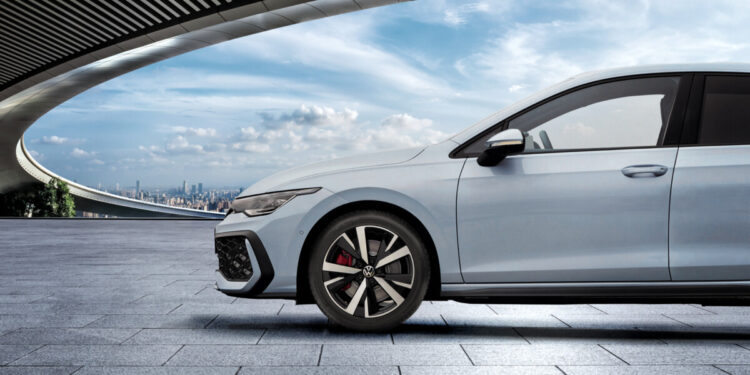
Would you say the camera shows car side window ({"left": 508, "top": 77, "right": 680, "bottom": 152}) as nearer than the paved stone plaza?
No

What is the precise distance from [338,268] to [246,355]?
810 millimetres

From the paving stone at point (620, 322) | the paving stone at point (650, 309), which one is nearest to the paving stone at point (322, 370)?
the paving stone at point (620, 322)

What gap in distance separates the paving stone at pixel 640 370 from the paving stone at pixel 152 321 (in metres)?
2.60

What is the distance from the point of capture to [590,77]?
14.4 ft

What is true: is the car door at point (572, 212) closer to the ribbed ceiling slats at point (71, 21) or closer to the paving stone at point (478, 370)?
the paving stone at point (478, 370)

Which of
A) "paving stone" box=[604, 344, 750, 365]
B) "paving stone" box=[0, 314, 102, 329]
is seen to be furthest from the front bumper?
"paving stone" box=[604, 344, 750, 365]

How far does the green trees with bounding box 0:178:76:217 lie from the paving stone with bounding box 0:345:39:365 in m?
48.2

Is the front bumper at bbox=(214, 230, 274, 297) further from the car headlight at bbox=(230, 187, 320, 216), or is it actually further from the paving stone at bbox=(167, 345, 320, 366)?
the paving stone at bbox=(167, 345, 320, 366)

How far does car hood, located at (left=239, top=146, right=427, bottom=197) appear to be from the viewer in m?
4.38

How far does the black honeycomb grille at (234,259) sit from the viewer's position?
4.41 metres

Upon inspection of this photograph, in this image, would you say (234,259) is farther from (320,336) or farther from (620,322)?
(620,322)

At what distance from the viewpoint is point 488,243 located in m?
4.14

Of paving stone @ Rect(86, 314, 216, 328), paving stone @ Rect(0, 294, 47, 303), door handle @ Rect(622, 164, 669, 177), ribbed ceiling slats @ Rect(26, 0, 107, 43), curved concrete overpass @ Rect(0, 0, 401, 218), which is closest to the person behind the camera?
door handle @ Rect(622, 164, 669, 177)

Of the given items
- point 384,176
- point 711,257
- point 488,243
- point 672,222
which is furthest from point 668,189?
point 384,176
